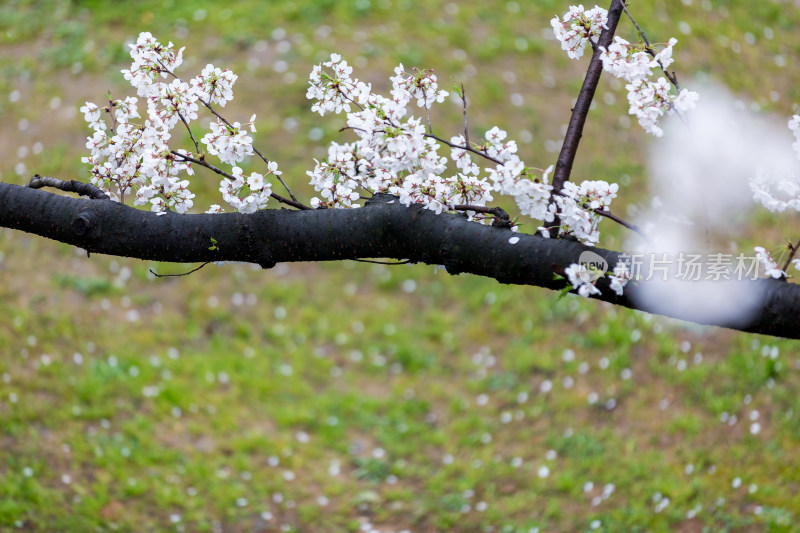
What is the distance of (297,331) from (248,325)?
0.44 meters

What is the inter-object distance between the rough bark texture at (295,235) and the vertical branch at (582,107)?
367 mm

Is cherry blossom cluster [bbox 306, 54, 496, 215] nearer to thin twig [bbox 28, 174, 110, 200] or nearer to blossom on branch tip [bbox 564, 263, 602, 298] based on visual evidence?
blossom on branch tip [bbox 564, 263, 602, 298]

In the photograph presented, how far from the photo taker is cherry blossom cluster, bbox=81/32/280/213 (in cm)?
241

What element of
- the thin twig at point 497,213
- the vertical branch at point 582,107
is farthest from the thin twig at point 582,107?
the thin twig at point 497,213

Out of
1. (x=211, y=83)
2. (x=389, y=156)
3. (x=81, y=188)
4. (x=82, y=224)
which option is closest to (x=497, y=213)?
(x=389, y=156)

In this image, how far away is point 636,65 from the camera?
224 cm

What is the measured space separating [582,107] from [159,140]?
147cm

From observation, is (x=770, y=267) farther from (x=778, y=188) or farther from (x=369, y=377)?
(x=369, y=377)

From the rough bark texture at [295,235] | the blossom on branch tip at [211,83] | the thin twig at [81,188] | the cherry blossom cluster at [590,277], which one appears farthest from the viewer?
the blossom on branch tip at [211,83]

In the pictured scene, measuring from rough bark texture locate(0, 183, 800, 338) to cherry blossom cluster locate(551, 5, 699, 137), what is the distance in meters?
0.62

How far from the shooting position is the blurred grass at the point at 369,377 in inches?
179

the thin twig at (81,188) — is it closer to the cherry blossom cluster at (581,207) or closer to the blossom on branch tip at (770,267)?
the cherry blossom cluster at (581,207)

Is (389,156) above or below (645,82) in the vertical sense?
below

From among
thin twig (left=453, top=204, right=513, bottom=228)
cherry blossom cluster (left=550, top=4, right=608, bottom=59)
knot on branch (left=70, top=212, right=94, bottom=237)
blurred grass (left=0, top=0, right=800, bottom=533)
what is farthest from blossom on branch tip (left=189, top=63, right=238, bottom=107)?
blurred grass (left=0, top=0, right=800, bottom=533)
